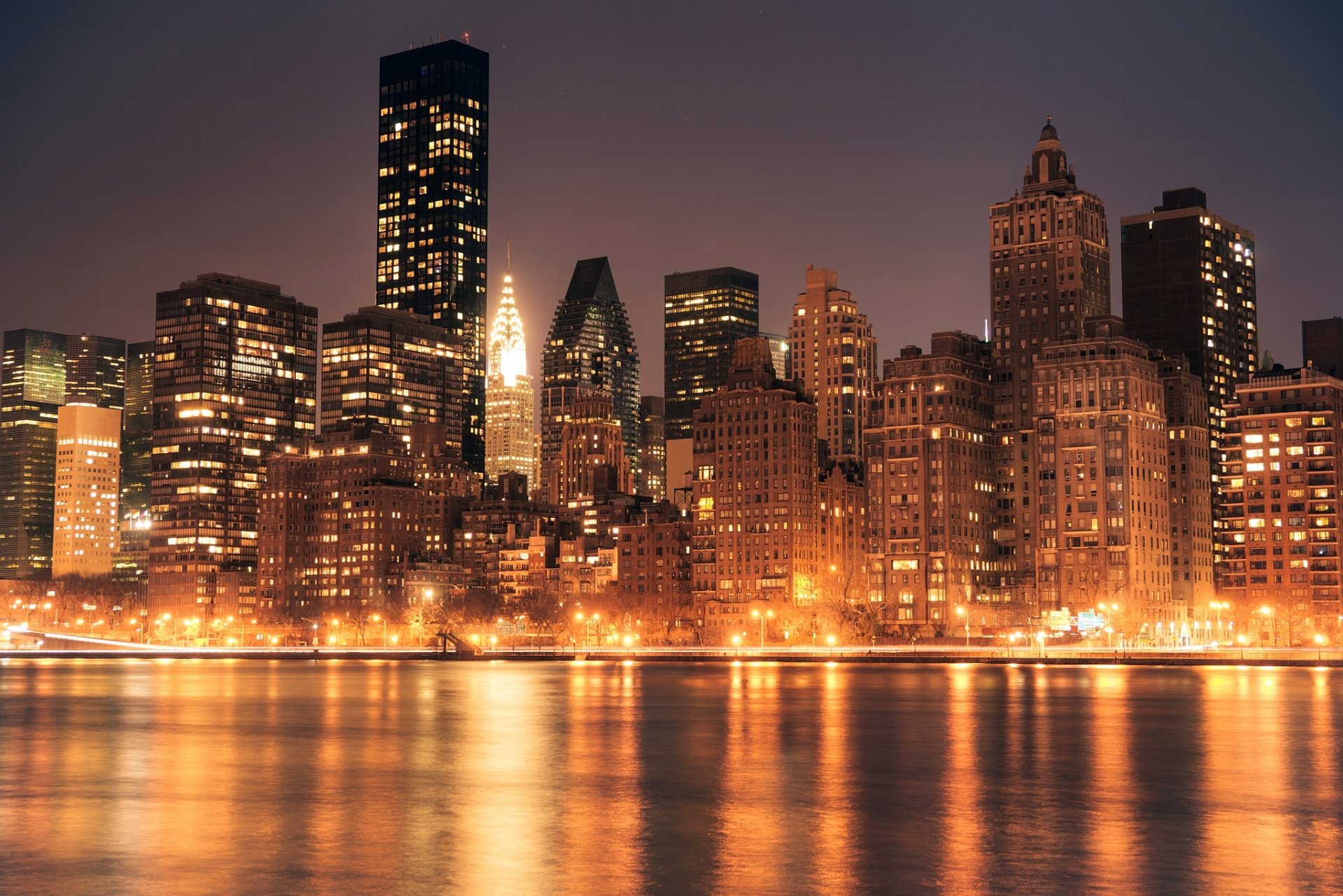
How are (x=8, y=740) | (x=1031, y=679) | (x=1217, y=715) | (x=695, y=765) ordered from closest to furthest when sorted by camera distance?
(x=695, y=765) < (x=8, y=740) < (x=1217, y=715) < (x=1031, y=679)

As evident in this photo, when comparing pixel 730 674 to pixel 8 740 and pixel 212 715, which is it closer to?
pixel 212 715

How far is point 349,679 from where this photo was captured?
169 m

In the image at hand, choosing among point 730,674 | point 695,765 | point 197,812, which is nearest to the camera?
point 197,812

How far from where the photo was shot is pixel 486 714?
107 m

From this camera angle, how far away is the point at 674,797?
60438 millimetres

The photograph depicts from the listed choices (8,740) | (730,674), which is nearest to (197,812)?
(8,740)

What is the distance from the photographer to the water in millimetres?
44125

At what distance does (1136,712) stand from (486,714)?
144ft

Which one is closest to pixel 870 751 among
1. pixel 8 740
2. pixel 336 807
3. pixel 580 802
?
pixel 580 802

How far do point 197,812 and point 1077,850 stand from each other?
2990 cm

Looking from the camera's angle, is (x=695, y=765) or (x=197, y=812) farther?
(x=695, y=765)

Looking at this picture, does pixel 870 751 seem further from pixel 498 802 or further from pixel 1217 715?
pixel 1217 715

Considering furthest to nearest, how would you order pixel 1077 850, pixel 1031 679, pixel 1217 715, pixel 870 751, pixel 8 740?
pixel 1031 679, pixel 1217 715, pixel 8 740, pixel 870 751, pixel 1077 850

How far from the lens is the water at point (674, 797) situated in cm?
4412
